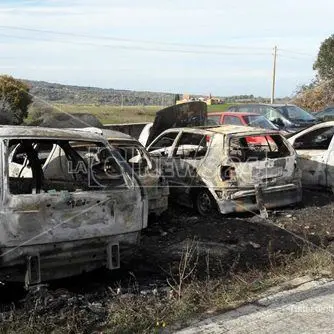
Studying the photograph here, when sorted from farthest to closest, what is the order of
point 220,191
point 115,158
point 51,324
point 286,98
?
point 286,98 < point 220,191 < point 115,158 < point 51,324

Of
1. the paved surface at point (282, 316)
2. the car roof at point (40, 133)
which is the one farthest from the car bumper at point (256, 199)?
the paved surface at point (282, 316)

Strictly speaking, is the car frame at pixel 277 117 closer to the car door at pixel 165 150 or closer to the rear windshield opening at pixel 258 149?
the rear windshield opening at pixel 258 149

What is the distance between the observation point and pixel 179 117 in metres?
12.5

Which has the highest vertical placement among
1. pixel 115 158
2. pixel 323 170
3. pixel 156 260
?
pixel 115 158

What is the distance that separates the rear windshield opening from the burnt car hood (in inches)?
98.5

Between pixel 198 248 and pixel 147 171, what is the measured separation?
191cm

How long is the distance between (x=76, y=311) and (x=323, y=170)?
6.85 meters

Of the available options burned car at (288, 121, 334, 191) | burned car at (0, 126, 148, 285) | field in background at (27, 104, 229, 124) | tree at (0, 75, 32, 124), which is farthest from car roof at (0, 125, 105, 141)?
field in background at (27, 104, 229, 124)

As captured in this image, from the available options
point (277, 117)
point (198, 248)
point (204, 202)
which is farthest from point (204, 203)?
point (277, 117)

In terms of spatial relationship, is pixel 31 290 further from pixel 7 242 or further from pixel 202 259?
pixel 202 259

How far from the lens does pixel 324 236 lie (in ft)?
24.9

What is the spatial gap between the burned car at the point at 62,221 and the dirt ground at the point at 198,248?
276 mm

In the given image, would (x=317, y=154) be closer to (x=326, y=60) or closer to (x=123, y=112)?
(x=123, y=112)

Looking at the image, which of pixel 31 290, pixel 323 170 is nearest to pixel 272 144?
pixel 323 170
